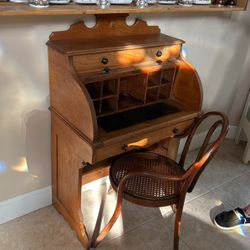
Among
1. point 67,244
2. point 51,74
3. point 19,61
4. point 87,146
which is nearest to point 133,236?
point 67,244

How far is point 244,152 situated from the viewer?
8.52ft

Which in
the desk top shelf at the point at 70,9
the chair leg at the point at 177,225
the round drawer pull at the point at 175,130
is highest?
the desk top shelf at the point at 70,9

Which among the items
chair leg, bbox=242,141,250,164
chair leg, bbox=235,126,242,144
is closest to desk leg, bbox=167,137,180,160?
chair leg, bbox=242,141,250,164

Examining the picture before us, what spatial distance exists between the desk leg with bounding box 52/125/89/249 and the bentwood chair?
14 centimetres

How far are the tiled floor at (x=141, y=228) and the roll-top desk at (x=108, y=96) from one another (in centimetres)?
13

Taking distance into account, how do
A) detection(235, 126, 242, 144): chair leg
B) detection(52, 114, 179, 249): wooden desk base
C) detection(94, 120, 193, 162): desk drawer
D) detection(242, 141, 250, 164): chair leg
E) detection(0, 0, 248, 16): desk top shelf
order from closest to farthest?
detection(0, 0, 248, 16): desk top shelf < detection(94, 120, 193, 162): desk drawer < detection(52, 114, 179, 249): wooden desk base < detection(242, 141, 250, 164): chair leg < detection(235, 126, 242, 144): chair leg

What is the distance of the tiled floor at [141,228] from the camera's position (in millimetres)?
1737

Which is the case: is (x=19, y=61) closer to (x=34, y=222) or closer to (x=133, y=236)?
(x=34, y=222)

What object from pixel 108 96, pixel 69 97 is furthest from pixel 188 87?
pixel 69 97

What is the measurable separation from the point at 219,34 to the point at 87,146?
148 centimetres

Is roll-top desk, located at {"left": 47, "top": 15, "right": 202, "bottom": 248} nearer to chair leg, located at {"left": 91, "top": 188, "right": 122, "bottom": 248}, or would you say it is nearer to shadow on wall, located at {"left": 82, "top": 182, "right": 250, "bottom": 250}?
chair leg, located at {"left": 91, "top": 188, "right": 122, "bottom": 248}

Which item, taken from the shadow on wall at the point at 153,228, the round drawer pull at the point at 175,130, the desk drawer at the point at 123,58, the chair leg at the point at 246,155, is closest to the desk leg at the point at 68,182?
the shadow on wall at the point at 153,228

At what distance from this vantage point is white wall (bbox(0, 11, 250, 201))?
1423mm

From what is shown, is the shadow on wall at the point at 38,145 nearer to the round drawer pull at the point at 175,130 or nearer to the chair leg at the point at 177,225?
the round drawer pull at the point at 175,130
